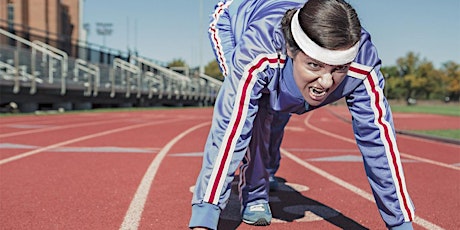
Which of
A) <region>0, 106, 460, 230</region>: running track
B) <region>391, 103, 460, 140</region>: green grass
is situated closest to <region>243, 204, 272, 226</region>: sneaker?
<region>0, 106, 460, 230</region>: running track

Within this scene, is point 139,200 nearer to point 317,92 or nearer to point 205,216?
point 205,216

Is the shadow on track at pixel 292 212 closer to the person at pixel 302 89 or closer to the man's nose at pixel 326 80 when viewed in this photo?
the person at pixel 302 89

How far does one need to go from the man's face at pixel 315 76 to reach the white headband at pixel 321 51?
0.03 meters

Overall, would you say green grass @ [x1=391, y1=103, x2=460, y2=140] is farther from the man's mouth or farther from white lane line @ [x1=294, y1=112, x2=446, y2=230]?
the man's mouth

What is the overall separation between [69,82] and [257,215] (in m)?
21.3

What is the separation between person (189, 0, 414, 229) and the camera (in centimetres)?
228

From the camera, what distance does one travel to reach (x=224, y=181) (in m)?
2.52

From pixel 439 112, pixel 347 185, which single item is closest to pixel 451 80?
pixel 439 112

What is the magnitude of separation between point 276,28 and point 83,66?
2489 centimetres

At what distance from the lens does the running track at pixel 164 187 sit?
3.43 meters

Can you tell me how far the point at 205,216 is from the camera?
2.43 metres

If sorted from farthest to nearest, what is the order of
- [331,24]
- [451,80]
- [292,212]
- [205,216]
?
[451,80] → [292,212] → [205,216] → [331,24]

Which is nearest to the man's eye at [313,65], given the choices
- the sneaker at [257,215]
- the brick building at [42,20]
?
the sneaker at [257,215]

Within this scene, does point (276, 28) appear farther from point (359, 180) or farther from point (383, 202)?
point (359, 180)
